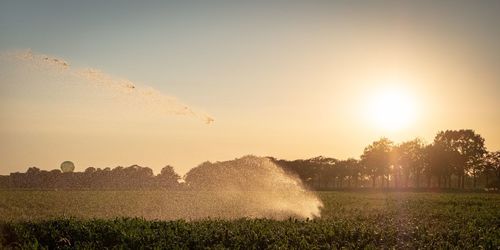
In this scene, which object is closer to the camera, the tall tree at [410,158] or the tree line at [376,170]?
the tree line at [376,170]

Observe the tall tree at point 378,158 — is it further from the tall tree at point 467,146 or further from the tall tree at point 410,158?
the tall tree at point 467,146

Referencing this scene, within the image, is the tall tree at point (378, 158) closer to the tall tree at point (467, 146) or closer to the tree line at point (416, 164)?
the tree line at point (416, 164)

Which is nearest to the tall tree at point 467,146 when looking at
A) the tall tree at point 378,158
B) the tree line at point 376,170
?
the tree line at point 376,170

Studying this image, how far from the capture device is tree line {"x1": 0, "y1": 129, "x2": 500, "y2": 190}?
389 feet

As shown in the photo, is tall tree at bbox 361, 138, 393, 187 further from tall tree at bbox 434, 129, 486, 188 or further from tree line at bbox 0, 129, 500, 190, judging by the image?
tall tree at bbox 434, 129, 486, 188

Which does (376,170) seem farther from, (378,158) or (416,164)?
(416,164)

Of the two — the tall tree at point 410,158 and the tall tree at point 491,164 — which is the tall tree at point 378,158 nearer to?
the tall tree at point 410,158

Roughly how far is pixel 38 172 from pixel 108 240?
122 meters

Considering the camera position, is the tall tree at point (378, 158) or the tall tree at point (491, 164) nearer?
the tall tree at point (491, 164)

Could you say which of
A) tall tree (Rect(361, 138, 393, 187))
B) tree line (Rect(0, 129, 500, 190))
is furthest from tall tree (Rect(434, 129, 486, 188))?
tall tree (Rect(361, 138, 393, 187))

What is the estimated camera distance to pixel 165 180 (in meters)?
135

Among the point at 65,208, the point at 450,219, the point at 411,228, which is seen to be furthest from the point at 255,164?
the point at 411,228

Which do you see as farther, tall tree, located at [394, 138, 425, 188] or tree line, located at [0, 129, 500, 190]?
tall tree, located at [394, 138, 425, 188]

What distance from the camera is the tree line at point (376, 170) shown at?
118500 mm
